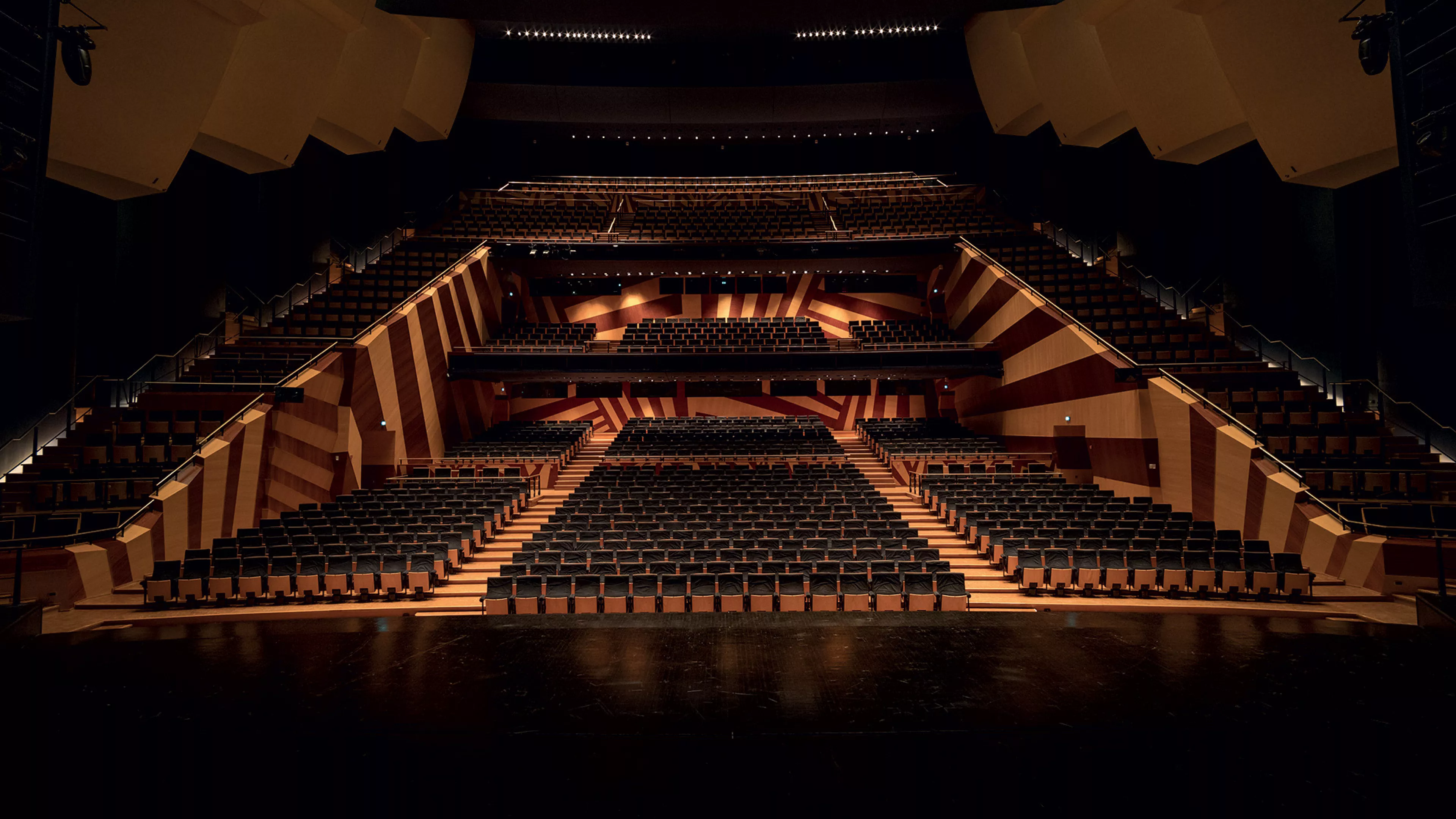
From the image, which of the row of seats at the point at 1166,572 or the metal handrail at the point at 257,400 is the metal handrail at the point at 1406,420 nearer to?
the row of seats at the point at 1166,572

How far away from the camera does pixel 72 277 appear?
25.4 feet

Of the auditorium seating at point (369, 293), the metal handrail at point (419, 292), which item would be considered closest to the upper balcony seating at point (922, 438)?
the metal handrail at point (419, 292)

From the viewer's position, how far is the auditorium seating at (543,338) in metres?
12.1

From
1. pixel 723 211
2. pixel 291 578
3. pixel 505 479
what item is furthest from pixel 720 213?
pixel 291 578

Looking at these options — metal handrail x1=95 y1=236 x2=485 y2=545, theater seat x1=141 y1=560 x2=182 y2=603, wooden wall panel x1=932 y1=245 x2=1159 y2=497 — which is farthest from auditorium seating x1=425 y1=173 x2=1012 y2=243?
theater seat x1=141 y1=560 x2=182 y2=603

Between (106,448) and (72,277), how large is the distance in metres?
2.70

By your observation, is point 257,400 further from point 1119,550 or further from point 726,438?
point 1119,550

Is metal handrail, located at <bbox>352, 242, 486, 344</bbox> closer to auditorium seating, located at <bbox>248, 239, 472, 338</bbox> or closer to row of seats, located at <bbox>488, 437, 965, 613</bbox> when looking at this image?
auditorium seating, located at <bbox>248, 239, 472, 338</bbox>

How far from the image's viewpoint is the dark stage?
1864 millimetres

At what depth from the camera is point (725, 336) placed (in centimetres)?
1384

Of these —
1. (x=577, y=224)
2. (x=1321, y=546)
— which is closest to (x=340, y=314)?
(x=577, y=224)

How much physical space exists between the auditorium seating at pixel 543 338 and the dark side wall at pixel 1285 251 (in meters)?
10.4

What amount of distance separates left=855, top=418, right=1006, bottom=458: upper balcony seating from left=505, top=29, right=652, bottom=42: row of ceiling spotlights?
1025cm

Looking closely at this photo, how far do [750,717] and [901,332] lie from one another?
1271 cm
